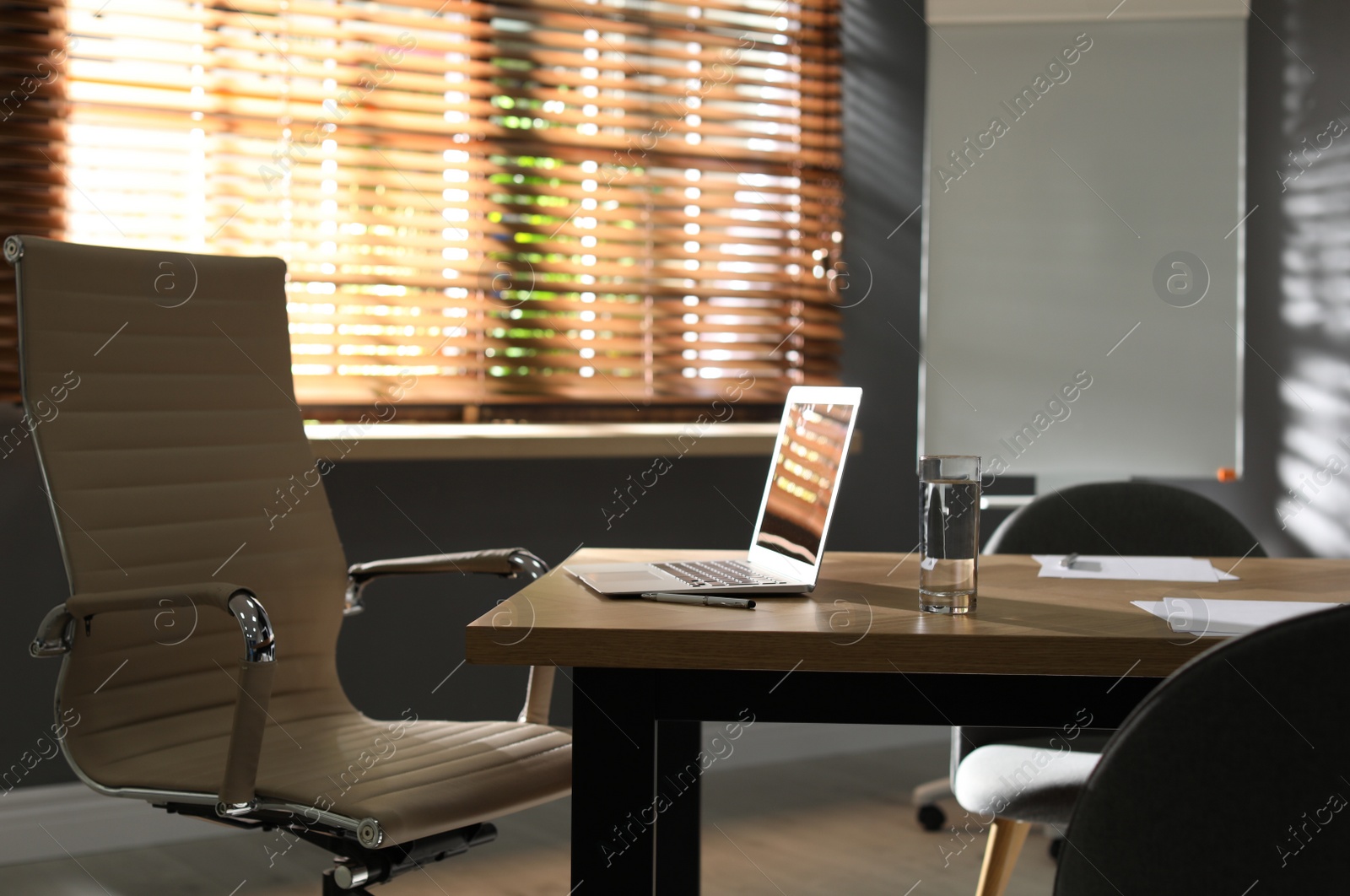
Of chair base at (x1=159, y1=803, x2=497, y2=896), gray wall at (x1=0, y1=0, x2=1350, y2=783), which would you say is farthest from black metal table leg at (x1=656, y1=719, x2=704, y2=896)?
gray wall at (x1=0, y1=0, x2=1350, y2=783)

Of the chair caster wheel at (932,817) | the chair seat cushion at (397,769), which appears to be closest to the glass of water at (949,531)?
the chair seat cushion at (397,769)

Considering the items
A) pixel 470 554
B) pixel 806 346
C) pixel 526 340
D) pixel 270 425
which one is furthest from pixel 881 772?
pixel 270 425

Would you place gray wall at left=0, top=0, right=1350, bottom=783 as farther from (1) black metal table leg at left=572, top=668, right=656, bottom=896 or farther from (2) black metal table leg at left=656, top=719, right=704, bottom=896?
(1) black metal table leg at left=572, top=668, right=656, bottom=896

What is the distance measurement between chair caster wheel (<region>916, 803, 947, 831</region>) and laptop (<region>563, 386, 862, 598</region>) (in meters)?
1.26

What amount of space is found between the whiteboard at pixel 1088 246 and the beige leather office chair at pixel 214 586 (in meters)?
1.71

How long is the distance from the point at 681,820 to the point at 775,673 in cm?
53

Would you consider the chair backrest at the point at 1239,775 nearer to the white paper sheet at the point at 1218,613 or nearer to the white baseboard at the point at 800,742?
the white paper sheet at the point at 1218,613

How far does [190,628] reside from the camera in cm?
170

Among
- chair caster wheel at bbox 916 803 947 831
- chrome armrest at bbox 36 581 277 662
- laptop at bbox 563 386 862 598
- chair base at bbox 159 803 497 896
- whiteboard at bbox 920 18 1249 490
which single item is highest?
whiteboard at bbox 920 18 1249 490

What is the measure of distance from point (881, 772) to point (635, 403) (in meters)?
1.14

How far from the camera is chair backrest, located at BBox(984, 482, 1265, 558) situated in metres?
1.88

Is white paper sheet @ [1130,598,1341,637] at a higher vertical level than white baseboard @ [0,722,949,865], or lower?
higher

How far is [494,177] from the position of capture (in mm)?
2904

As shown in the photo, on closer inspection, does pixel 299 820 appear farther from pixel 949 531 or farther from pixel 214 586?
pixel 949 531
